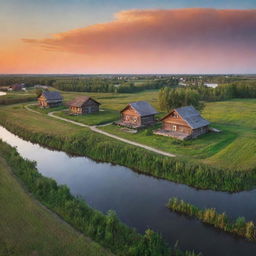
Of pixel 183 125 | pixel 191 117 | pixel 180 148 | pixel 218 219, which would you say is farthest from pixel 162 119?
pixel 218 219

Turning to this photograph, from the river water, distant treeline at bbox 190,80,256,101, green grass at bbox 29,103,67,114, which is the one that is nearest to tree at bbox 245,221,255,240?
the river water

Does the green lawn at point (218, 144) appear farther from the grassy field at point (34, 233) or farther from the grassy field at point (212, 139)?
the grassy field at point (34, 233)

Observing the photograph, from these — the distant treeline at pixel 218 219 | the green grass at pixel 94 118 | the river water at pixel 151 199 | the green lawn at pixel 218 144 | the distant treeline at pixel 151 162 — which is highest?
the green grass at pixel 94 118

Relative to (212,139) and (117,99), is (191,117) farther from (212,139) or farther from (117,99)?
(117,99)

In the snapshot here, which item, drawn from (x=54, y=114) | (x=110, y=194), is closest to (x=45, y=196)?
(x=110, y=194)

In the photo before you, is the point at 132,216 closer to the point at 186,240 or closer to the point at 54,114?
the point at 186,240

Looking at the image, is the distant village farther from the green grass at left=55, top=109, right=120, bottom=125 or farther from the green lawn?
the green grass at left=55, top=109, right=120, bottom=125

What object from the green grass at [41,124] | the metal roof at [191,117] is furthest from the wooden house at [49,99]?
the metal roof at [191,117]
